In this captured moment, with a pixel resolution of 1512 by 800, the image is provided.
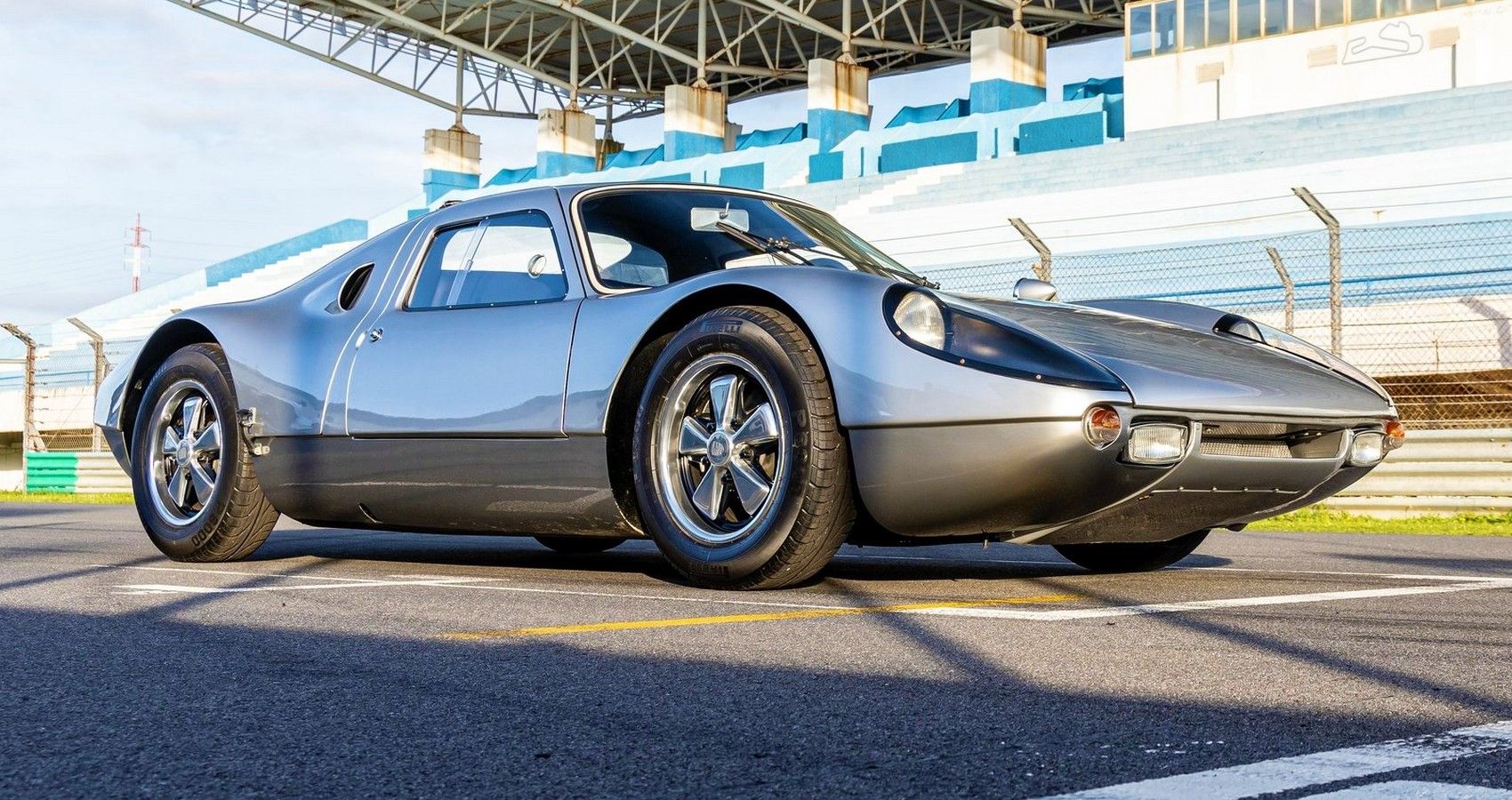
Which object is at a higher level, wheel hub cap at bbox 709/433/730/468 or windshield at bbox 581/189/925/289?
windshield at bbox 581/189/925/289

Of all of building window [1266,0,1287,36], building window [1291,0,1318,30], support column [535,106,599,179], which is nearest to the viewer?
building window [1291,0,1318,30]

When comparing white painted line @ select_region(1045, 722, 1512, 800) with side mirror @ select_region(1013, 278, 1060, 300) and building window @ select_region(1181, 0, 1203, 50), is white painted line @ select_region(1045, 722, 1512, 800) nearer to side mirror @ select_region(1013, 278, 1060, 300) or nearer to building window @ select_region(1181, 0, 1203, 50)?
side mirror @ select_region(1013, 278, 1060, 300)

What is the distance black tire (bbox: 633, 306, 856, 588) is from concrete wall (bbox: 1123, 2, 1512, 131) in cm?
2614

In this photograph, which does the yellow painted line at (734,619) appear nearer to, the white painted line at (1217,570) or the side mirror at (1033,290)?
the white painted line at (1217,570)

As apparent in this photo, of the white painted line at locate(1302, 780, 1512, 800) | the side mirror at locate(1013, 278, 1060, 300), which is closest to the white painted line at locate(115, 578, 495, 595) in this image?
the side mirror at locate(1013, 278, 1060, 300)

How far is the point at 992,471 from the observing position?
395 centimetres

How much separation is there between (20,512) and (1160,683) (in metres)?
11.5

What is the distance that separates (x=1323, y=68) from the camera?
28.3 meters

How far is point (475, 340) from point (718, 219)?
899mm

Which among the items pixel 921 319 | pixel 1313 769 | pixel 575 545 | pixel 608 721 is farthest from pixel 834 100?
pixel 1313 769

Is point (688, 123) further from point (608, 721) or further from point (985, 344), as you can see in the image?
point (608, 721)

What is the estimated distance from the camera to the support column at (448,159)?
4991cm

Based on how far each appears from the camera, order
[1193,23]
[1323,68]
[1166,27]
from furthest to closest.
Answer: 1. [1166,27]
2. [1193,23]
3. [1323,68]

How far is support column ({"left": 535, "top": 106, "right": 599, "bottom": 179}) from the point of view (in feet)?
158
